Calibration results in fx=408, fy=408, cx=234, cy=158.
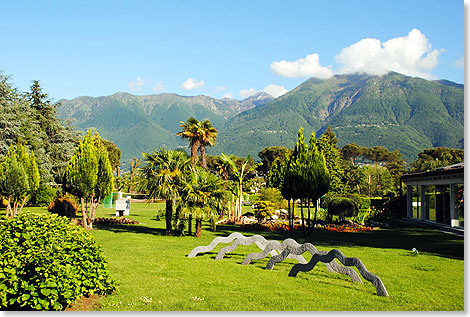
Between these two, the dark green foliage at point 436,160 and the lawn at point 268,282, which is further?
the dark green foliage at point 436,160

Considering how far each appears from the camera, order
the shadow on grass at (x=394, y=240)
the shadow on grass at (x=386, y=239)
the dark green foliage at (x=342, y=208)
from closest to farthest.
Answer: the shadow on grass at (x=394, y=240), the shadow on grass at (x=386, y=239), the dark green foliage at (x=342, y=208)

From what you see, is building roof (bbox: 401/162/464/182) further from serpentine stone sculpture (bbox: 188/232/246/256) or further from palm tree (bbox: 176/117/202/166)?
palm tree (bbox: 176/117/202/166)

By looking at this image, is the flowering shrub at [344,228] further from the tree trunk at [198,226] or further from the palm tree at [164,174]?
the palm tree at [164,174]

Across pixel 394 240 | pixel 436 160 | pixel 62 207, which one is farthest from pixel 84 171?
pixel 436 160

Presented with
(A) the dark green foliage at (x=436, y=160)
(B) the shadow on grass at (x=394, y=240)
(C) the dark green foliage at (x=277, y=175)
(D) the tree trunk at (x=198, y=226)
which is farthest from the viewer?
(A) the dark green foliage at (x=436, y=160)

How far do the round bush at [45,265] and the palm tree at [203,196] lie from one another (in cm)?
811

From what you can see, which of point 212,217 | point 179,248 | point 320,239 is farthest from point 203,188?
point 320,239

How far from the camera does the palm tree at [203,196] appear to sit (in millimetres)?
14117

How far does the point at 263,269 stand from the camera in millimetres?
8633

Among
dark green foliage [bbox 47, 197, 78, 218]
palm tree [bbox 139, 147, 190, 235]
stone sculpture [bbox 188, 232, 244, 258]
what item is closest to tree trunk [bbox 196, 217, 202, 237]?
palm tree [bbox 139, 147, 190, 235]

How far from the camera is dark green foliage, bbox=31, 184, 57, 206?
3038cm

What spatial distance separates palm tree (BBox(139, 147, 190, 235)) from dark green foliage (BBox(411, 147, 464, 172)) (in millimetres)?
44569

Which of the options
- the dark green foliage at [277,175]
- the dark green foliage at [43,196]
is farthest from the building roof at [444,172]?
the dark green foliage at [43,196]

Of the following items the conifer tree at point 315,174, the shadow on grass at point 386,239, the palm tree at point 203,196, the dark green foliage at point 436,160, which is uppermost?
the dark green foliage at point 436,160
